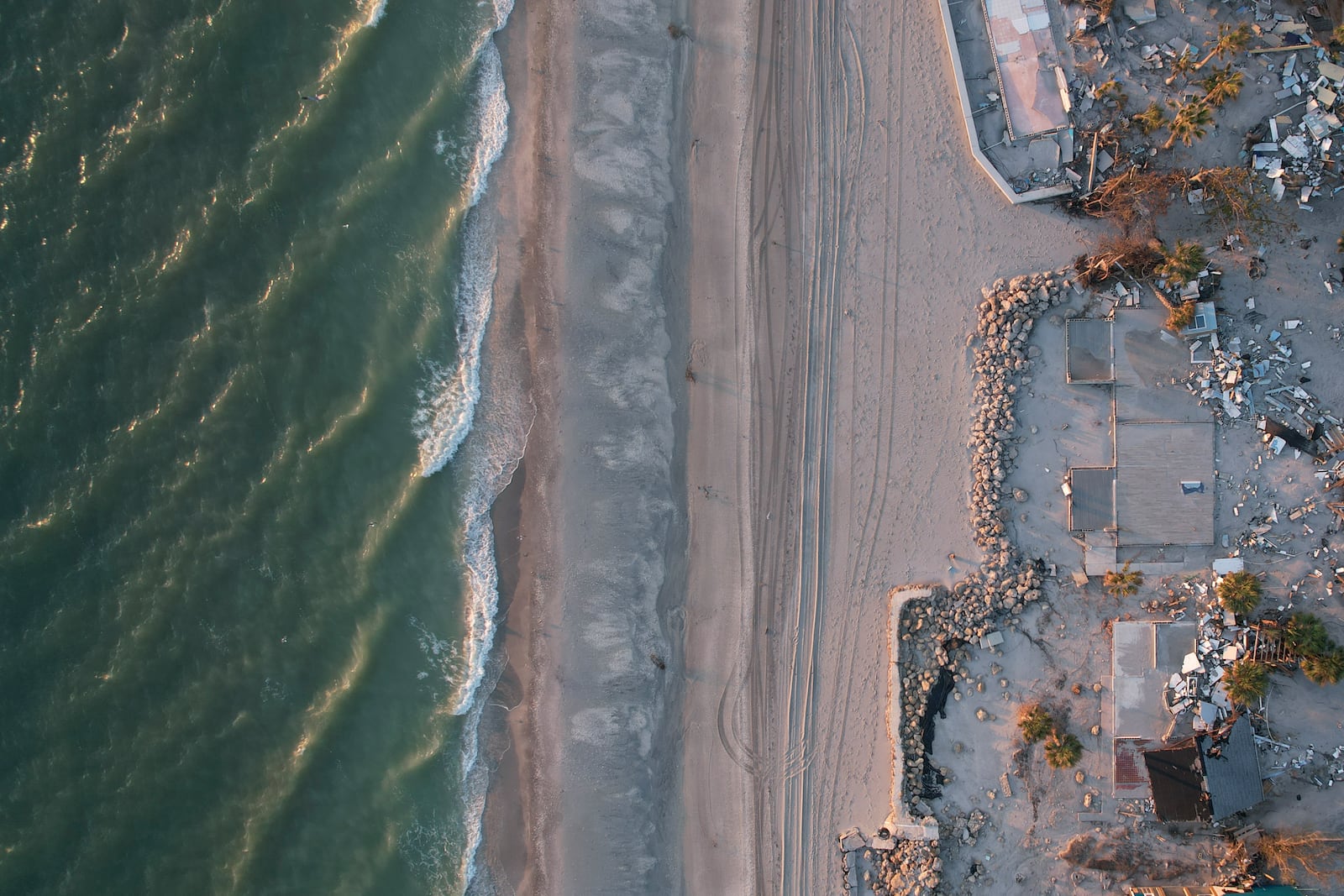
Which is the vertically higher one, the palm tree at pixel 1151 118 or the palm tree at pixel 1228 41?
the palm tree at pixel 1228 41

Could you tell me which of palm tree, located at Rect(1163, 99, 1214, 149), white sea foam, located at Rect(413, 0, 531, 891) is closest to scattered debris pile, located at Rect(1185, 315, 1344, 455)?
palm tree, located at Rect(1163, 99, 1214, 149)

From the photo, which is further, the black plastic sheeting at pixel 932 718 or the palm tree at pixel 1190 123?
the black plastic sheeting at pixel 932 718

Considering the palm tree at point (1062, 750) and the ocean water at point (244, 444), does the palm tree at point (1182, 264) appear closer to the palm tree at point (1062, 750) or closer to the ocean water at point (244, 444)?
the palm tree at point (1062, 750)

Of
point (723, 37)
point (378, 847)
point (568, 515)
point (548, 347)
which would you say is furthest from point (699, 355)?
point (378, 847)

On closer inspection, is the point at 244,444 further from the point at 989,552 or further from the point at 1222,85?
the point at 1222,85

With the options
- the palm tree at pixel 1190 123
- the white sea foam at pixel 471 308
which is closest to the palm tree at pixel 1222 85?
the palm tree at pixel 1190 123

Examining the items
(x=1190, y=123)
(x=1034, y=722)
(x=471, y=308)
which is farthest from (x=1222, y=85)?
(x=471, y=308)
